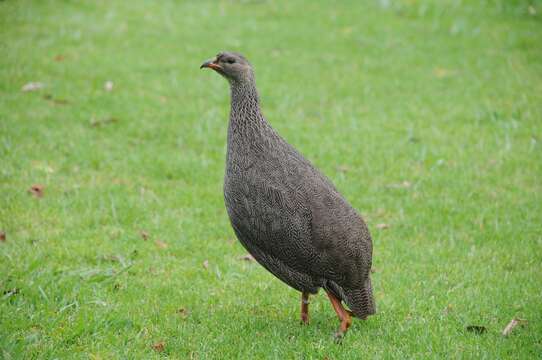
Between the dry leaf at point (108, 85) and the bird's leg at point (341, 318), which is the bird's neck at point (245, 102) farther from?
the dry leaf at point (108, 85)

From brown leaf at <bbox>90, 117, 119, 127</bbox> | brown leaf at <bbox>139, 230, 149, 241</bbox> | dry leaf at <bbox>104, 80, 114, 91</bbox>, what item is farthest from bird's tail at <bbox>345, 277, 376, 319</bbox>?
dry leaf at <bbox>104, 80, 114, 91</bbox>

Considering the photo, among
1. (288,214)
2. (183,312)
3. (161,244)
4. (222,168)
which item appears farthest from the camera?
(222,168)

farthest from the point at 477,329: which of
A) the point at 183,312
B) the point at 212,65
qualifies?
the point at 212,65

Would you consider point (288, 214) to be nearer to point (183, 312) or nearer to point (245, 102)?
point (245, 102)

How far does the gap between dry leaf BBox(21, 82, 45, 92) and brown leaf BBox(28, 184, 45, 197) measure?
2592mm

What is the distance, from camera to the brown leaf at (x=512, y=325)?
15.9 ft

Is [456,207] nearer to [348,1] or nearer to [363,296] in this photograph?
[363,296]

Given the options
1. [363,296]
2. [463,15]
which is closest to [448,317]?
[363,296]

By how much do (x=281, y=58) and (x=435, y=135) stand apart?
324cm

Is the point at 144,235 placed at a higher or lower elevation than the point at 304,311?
lower

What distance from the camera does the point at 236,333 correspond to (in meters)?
4.86

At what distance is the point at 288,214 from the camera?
456 cm

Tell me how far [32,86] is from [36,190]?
2734mm

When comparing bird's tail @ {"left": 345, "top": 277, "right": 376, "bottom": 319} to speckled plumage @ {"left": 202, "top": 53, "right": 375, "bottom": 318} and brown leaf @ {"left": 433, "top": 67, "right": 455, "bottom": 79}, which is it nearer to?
speckled plumage @ {"left": 202, "top": 53, "right": 375, "bottom": 318}
